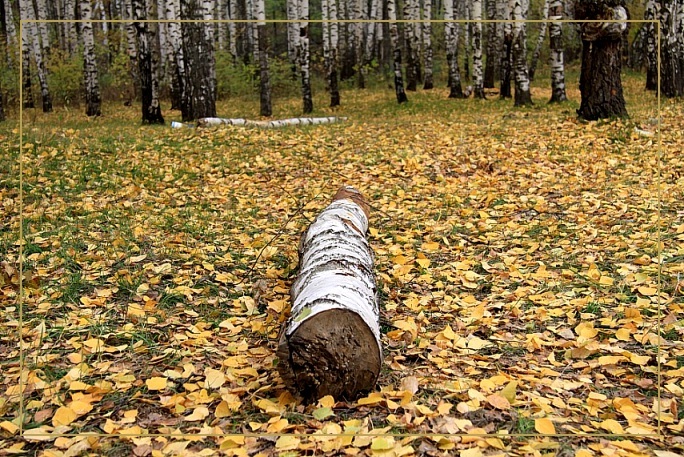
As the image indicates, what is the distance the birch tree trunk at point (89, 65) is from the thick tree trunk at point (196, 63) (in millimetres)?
3444

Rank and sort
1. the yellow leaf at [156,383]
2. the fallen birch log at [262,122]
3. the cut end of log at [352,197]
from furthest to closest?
the fallen birch log at [262,122]
the cut end of log at [352,197]
the yellow leaf at [156,383]

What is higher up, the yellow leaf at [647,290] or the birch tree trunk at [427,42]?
the birch tree trunk at [427,42]

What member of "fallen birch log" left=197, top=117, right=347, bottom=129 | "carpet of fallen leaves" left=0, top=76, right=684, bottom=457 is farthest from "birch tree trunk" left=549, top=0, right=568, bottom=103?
"fallen birch log" left=197, top=117, right=347, bottom=129

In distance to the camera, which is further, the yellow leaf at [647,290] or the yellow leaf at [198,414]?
the yellow leaf at [647,290]

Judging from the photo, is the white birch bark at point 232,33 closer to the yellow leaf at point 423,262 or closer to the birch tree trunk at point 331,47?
the birch tree trunk at point 331,47

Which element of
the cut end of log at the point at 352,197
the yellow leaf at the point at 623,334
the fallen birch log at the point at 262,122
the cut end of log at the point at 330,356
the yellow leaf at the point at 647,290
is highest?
the fallen birch log at the point at 262,122

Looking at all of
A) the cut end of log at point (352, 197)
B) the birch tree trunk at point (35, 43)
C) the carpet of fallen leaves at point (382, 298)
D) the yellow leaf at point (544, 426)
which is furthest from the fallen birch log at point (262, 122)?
the yellow leaf at point (544, 426)

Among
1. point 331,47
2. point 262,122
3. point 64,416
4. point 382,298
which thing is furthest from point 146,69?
point 64,416

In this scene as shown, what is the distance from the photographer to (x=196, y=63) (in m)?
11.4

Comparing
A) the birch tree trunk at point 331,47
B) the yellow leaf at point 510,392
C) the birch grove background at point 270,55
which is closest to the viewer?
the yellow leaf at point 510,392

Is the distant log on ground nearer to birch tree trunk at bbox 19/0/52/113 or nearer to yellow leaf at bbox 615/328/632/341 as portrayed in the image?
yellow leaf at bbox 615/328/632/341

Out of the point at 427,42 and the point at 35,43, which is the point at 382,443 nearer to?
the point at 427,42

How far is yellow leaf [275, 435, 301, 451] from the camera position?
8.61ft

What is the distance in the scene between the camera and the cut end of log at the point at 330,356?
2936 mm
